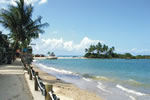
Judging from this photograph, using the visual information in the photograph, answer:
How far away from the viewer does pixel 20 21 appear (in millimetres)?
20125

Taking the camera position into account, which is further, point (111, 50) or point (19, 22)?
point (111, 50)

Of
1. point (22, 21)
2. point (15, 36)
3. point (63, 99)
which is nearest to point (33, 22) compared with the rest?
point (22, 21)

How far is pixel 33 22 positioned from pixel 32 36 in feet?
5.98

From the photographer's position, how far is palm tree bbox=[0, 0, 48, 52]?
19891 millimetres

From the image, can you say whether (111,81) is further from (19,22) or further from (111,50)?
(111,50)

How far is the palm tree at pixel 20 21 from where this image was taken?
19.9 metres

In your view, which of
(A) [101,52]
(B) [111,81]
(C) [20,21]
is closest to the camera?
(B) [111,81]

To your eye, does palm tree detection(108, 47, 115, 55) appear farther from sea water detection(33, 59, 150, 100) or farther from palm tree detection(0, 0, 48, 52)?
palm tree detection(0, 0, 48, 52)

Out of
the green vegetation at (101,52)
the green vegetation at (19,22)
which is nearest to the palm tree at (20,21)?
the green vegetation at (19,22)

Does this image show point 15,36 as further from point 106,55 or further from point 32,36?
point 106,55

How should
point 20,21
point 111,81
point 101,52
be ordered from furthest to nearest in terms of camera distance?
1. point 101,52
2. point 20,21
3. point 111,81

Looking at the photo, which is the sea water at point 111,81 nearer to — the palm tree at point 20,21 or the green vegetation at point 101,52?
the palm tree at point 20,21

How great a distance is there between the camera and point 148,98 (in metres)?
9.37

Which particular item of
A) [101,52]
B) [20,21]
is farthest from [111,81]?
A: [101,52]
